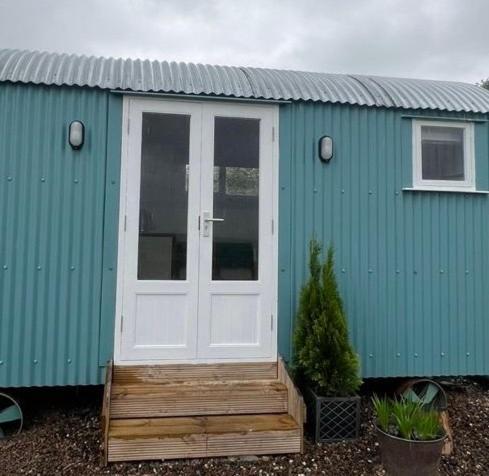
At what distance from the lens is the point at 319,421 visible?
3137 mm

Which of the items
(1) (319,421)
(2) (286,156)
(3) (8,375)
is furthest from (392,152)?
(3) (8,375)

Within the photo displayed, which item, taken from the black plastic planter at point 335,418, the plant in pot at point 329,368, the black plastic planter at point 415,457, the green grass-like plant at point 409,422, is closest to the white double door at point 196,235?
the plant in pot at point 329,368

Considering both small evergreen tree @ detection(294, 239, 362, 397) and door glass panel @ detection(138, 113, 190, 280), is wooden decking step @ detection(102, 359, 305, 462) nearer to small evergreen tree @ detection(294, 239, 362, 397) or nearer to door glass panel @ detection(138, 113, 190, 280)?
small evergreen tree @ detection(294, 239, 362, 397)

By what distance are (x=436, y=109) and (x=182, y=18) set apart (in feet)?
20.3

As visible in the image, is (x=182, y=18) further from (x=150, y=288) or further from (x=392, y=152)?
(x=150, y=288)

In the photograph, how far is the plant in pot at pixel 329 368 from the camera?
3145mm

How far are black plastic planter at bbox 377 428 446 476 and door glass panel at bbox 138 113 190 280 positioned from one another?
6.55 ft

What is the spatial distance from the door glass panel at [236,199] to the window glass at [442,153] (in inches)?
62.3

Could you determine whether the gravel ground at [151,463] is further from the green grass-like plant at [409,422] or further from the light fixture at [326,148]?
→ the light fixture at [326,148]

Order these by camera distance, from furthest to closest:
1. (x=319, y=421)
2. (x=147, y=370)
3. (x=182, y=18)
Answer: (x=182, y=18) → (x=147, y=370) → (x=319, y=421)

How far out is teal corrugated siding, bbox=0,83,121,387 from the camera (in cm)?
329

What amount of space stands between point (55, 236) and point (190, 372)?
4.99 feet

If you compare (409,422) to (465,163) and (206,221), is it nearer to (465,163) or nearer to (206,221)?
(206,221)

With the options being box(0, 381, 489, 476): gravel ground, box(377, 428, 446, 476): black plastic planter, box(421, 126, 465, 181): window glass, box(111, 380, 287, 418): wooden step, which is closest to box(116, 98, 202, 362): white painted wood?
box(111, 380, 287, 418): wooden step
